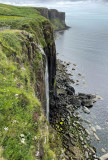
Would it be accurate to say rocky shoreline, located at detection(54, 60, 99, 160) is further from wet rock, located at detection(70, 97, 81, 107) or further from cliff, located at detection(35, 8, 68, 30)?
cliff, located at detection(35, 8, 68, 30)

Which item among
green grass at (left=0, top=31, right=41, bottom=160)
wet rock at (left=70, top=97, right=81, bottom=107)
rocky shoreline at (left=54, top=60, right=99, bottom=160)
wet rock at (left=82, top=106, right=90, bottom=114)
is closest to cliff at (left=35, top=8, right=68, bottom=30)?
rocky shoreline at (left=54, top=60, right=99, bottom=160)

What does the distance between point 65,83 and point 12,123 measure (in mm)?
41962

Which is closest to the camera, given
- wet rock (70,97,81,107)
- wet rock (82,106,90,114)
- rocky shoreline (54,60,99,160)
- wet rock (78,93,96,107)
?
rocky shoreline (54,60,99,160)

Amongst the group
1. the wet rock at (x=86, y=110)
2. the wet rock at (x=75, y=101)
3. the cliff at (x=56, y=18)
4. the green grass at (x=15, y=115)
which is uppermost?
the cliff at (x=56, y=18)

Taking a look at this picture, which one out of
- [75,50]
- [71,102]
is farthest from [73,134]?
[75,50]

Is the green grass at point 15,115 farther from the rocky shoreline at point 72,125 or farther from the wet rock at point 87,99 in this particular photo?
the wet rock at point 87,99

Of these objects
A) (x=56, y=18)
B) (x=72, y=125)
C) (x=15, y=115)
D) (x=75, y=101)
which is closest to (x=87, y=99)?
(x=75, y=101)

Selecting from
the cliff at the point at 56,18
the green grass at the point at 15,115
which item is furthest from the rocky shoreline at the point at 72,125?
the cliff at the point at 56,18

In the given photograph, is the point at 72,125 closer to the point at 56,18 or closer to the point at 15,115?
the point at 15,115

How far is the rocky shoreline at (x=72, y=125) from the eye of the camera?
Answer: 22.6 metres

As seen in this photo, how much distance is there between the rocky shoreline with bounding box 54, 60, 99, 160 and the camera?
22594 mm

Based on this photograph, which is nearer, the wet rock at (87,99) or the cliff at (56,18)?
the wet rock at (87,99)

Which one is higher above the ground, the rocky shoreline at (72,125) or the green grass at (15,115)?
the green grass at (15,115)

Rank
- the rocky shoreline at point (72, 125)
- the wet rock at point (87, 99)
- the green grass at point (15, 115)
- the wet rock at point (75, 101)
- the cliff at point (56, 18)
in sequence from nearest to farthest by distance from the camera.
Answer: the green grass at point (15, 115) < the rocky shoreline at point (72, 125) < the wet rock at point (75, 101) < the wet rock at point (87, 99) < the cliff at point (56, 18)
